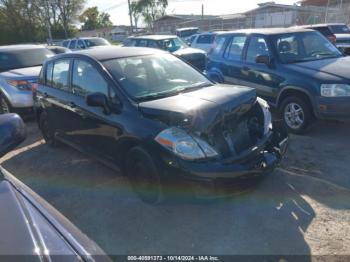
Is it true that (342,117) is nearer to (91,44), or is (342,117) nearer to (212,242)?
(212,242)

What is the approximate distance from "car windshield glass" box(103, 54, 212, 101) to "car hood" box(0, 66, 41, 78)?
4.14 m

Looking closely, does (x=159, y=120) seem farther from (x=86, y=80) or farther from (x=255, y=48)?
(x=255, y=48)

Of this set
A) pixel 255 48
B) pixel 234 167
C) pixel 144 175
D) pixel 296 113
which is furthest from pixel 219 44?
pixel 234 167

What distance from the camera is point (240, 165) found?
10.3 ft

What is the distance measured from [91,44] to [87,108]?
14.3 meters

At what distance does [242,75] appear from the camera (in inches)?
259

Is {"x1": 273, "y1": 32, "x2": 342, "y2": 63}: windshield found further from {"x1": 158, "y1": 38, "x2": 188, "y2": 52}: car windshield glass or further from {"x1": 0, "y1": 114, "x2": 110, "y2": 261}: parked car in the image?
{"x1": 158, "y1": 38, "x2": 188, "y2": 52}: car windshield glass

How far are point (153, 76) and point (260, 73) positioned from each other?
2.83 metres

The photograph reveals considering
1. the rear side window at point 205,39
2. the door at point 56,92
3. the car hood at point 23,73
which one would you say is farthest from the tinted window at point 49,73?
the rear side window at point 205,39

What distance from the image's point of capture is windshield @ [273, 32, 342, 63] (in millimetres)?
5969

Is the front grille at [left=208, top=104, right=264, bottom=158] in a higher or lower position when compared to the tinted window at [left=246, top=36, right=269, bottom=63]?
lower

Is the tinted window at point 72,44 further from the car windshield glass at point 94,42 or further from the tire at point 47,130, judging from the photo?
the tire at point 47,130

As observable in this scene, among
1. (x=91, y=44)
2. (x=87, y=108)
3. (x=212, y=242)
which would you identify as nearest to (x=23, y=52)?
(x=87, y=108)

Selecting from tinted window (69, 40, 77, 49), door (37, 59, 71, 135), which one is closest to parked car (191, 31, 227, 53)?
tinted window (69, 40, 77, 49)
